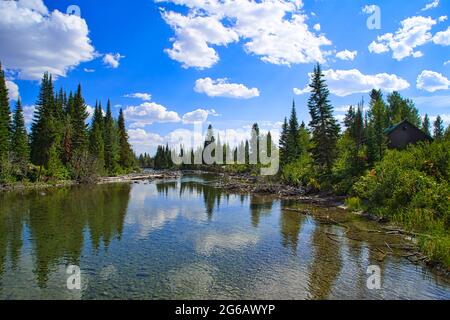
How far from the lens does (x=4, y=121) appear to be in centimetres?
5909

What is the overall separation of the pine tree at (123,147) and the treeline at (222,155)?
133 feet

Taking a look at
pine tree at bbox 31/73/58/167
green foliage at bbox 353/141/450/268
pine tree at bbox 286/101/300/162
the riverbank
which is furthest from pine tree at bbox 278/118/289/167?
pine tree at bbox 31/73/58/167

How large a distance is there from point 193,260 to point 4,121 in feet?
194

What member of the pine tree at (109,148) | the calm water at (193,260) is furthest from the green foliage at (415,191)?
the pine tree at (109,148)

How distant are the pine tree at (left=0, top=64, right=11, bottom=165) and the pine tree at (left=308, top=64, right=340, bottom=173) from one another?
52538 millimetres

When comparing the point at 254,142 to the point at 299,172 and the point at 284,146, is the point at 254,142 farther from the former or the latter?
the point at 299,172

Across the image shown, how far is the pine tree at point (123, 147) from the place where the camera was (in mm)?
102125

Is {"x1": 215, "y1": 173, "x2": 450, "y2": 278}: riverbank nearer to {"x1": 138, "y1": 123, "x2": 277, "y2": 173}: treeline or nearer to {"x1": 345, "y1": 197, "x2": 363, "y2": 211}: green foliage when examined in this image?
{"x1": 345, "y1": 197, "x2": 363, "y2": 211}: green foliage

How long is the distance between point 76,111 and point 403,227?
250 ft

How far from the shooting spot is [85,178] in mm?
69562

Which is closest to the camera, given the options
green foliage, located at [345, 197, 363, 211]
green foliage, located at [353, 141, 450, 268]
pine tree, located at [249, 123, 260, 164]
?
green foliage, located at [353, 141, 450, 268]

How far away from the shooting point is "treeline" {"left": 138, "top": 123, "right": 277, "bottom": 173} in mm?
106137

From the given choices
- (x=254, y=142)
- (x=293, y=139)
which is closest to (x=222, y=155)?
(x=254, y=142)

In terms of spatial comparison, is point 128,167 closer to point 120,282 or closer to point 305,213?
point 305,213
